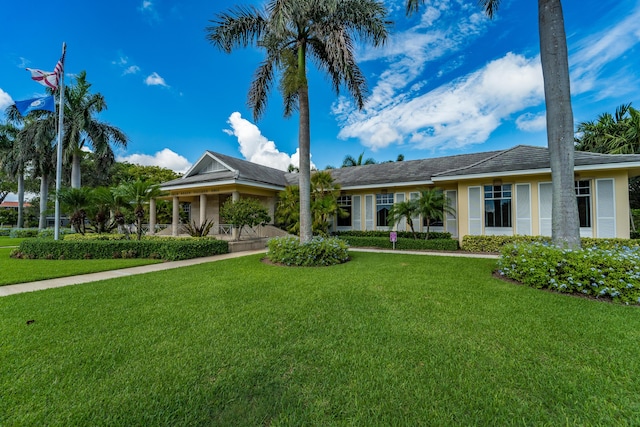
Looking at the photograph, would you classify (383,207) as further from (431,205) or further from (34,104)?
(34,104)

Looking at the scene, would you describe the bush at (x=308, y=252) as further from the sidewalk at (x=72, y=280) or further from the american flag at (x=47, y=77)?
the american flag at (x=47, y=77)

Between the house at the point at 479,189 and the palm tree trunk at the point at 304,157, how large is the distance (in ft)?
20.8

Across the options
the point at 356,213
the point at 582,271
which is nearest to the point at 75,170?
the point at 356,213

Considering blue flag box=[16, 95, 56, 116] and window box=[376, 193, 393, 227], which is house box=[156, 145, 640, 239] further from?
blue flag box=[16, 95, 56, 116]

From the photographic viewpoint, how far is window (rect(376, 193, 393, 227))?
52.7 ft

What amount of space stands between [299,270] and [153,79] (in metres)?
16.6

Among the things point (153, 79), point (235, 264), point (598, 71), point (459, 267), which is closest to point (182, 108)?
point (153, 79)

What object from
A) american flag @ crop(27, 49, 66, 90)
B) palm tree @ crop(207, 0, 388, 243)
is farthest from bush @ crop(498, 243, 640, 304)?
american flag @ crop(27, 49, 66, 90)

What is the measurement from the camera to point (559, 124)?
21.7ft

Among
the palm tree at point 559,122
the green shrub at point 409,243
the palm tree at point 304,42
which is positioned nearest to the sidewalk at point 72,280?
the palm tree at point 304,42

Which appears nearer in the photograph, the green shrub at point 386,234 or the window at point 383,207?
the green shrub at point 386,234

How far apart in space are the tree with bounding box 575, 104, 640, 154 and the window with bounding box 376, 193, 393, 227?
55.7ft

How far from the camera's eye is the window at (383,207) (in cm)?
1606

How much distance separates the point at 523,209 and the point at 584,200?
7.03ft
